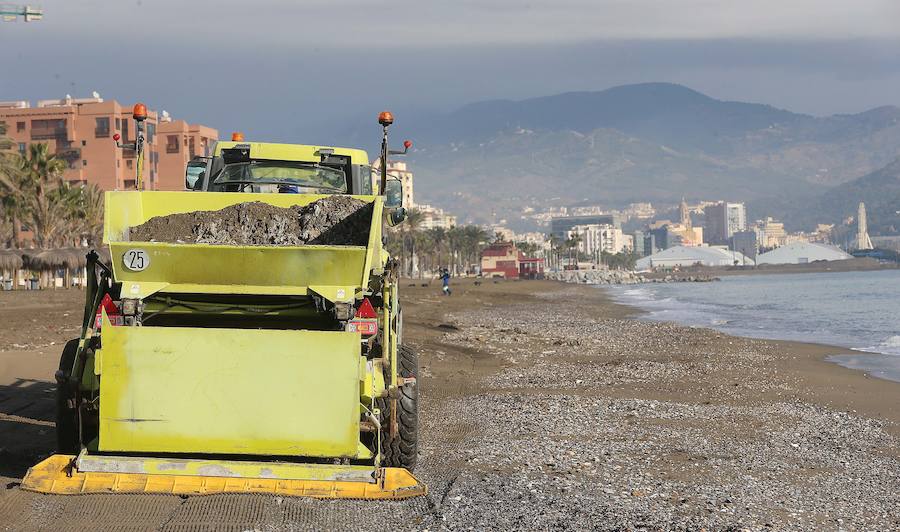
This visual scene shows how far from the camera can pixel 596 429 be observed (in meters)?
13.1

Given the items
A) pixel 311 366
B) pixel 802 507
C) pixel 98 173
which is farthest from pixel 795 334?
pixel 98 173

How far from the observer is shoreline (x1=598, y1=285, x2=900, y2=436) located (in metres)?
16.8

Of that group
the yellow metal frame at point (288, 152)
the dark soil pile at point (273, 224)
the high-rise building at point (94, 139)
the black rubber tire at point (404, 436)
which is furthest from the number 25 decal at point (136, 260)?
the high-rise building at point (94, 139)

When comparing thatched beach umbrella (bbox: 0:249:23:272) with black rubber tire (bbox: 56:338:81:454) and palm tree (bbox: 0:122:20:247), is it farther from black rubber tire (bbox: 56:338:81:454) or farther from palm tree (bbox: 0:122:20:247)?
black rubber tire (bbox: 56:338:81:454)

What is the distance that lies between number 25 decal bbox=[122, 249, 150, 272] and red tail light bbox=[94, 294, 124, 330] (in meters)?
0.36

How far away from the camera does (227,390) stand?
7965mm

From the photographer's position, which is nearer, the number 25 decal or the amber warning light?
the number 25 decal

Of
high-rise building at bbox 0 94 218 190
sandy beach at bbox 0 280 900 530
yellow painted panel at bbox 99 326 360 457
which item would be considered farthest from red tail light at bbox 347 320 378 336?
high-rise building at bbox 0 94 218 190

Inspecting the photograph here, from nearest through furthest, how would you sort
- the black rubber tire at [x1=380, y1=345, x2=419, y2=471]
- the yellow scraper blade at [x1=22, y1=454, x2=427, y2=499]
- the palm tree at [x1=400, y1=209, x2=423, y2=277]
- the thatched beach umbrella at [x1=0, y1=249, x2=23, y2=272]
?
the yellow scraper blade at [x1=22, y1=454, x2=427, y2=499], the black rubber tire at [x1=380, y1=345, x2=419, y2=471], the thatched beach umbrella at [x1=0, y1=249, x2=23, y2=272], the palm tree at [x1=400, y1=209, x2=423, y2=277]

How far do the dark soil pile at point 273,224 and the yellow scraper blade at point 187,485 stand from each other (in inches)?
86.8

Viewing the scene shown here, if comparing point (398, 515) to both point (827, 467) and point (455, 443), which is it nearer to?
point (455, 443)

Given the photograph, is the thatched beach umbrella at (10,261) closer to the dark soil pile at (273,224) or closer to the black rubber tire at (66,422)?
the black rubber tire at (66,422)

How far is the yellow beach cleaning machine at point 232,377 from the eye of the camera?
793 centimetres

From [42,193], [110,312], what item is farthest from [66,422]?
[42,193]
